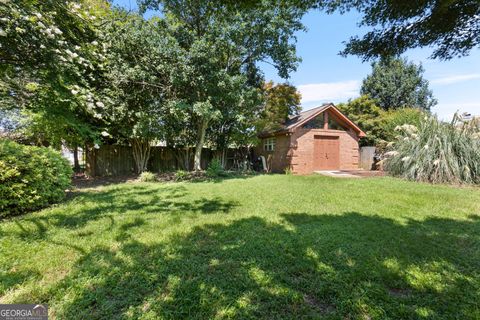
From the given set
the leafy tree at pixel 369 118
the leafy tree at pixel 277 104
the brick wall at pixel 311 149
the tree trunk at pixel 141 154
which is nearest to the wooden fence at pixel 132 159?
the tree trunk at pixel 141 154

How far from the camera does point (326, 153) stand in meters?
14.1

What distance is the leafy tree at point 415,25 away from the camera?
2.59 metres

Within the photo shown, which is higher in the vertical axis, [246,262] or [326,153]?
[326,153]

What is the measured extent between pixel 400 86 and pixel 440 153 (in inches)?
712

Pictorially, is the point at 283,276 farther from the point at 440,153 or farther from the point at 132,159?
the point at 132,159

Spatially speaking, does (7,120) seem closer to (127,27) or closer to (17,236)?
(127,27)

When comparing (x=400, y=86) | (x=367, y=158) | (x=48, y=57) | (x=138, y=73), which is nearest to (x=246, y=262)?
(x=48, y=57)

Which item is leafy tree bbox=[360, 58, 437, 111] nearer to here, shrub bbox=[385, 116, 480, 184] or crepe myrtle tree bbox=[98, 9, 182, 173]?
shrub bbox=[385, 116, 480, 184]

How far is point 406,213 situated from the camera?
4.65 meters

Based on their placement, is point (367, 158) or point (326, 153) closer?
point (326, 153)

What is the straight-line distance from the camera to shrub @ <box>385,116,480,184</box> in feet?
25.7

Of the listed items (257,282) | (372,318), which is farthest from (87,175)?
(372,318)

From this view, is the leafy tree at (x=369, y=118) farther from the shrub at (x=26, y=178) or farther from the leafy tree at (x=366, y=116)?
the shrub at (x=26, y=178)

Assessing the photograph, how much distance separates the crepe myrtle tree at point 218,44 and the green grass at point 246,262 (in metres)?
6.39
